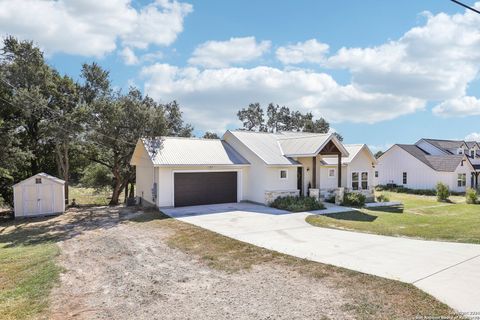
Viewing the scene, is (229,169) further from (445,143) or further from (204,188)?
(445,143)

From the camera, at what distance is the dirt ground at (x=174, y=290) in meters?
5.96

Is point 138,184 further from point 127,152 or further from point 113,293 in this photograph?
point 113,293

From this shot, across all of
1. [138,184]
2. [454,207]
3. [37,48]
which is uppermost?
[37,48]

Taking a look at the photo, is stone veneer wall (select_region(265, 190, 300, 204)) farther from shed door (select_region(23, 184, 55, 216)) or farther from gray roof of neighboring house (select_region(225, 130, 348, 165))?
shed door (select_region(23, 184, 55, 216))

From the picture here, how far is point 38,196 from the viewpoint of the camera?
18.7 metres

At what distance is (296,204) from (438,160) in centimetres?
2408

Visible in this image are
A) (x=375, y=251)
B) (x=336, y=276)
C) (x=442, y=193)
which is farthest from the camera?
(x=442, y=193)

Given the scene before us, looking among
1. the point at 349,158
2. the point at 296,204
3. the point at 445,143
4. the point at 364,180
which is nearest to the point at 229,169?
the point at 296,204

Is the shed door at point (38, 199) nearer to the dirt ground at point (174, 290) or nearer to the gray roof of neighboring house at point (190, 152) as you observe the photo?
the gray roof of neighboring house at point (190, 152)

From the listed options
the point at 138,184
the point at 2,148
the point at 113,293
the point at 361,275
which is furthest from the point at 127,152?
the point at 361,275

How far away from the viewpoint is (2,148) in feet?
61.1

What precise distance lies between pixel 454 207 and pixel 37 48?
31.6 meters

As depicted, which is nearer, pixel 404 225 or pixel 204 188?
pixel 404 225

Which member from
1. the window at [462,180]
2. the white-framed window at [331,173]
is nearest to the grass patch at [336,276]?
the white-framed window at [331,173]
